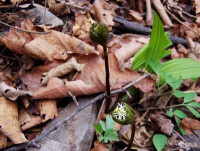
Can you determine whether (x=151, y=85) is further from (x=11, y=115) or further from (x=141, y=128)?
(x=11, y=115)

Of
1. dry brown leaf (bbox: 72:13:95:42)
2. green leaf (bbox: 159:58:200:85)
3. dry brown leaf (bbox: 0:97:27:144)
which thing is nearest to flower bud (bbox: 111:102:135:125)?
dry brown leaf (bbox: 0:97:27:144)

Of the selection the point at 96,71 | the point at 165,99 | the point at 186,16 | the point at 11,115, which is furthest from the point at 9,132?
the point at 186,16

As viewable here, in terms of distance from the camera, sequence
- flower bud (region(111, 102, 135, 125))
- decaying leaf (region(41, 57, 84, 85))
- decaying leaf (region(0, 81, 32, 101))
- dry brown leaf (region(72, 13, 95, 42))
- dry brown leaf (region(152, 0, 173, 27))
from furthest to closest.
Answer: dry brown leaf (region(152, 0, 173, 27))
dry brown leaf (region(72, 13, 95, 42))
decaying leaf (region(41, 57, 84, 85))
decaying leaf (region(0, 81, 32, 101))
flower bud (region(111, 102, 135, 125))

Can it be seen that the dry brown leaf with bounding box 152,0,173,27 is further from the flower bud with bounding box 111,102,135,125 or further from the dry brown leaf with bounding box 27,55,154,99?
the flower bud with bounding box 111,102,135,125

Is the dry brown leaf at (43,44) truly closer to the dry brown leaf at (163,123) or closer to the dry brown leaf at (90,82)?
the dry brown leaf at (90,82)

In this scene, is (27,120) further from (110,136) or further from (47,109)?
(110,136)

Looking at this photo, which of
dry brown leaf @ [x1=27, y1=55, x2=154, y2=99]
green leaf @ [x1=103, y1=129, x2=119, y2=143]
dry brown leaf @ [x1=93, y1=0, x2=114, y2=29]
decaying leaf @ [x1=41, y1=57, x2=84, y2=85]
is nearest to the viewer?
green leaf @ [x1=103, y1=129, x2=119, y2=143]
